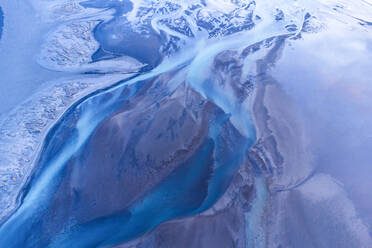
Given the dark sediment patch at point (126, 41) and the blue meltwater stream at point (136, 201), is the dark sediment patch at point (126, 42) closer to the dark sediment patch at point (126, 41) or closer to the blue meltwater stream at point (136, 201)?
the dark sediment patch at point (126, 41)

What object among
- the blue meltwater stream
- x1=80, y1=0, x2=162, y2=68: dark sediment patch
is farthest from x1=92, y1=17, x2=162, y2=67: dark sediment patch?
the blue meltwater stream

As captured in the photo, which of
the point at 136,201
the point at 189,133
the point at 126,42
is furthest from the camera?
the point at 126,42

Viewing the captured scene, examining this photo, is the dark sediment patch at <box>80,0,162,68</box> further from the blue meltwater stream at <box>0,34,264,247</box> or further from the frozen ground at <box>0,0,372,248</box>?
the blue meltwater stream at <box>0,34,264,247</box>

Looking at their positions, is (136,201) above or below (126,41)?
below

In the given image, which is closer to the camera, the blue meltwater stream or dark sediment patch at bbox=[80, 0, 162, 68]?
the blue meltwater stream

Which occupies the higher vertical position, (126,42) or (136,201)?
(126,42)

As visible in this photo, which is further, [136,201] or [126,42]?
[126,42]

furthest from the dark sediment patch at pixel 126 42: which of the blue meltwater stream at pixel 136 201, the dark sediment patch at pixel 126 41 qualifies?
the blue meltwater stream at pixel 136 201

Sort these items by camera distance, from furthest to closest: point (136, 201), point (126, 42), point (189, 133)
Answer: point (126, 42) < point (189, 133) < point (136, 201)

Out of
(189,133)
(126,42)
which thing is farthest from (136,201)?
(126,42)

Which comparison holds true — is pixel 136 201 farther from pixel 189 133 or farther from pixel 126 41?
pixel 126 41

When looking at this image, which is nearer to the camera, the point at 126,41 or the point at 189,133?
the point at 189,133

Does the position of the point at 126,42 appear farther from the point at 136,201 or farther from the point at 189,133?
the point at 136,201
